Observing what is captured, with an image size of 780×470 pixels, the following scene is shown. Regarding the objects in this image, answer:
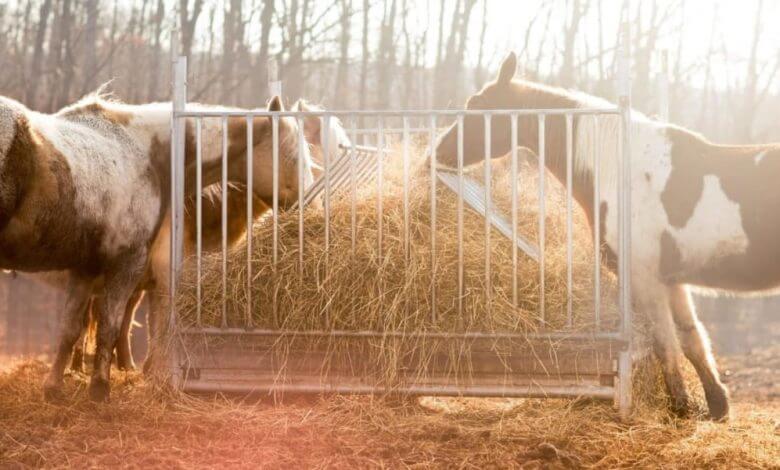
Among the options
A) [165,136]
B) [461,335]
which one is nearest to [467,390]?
[461,335]

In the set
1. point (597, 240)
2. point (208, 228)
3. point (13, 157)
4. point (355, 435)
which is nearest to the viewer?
point (355, 435)

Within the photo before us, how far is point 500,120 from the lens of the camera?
4.81 metres

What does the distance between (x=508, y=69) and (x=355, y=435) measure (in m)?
2.30

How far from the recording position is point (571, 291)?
3.91 metres

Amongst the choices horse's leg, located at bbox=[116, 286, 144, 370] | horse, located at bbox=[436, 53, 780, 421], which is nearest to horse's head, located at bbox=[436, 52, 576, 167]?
horse, located at bbox=[436, 53, 780, 421]

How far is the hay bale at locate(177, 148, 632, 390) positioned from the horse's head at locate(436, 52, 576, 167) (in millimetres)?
680

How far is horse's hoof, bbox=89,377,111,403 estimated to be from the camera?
Result: 4137mm

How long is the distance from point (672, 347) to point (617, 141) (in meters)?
1.04

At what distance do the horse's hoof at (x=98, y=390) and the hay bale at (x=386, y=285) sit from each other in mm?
536

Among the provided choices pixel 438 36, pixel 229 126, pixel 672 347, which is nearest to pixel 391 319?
pixel 672 347

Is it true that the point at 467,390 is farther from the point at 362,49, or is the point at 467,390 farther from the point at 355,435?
the point at 362,49

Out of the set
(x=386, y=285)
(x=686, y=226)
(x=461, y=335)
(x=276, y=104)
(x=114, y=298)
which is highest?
(x=276, y=104)

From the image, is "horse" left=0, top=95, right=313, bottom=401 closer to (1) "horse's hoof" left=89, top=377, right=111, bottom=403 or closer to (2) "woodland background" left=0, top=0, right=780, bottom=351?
(1) "horse's hoof" left=89, top=377, right=111, bottom=403

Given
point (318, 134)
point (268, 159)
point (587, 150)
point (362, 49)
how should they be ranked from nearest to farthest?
point (587, 150), point (268, 159), point (318, 134), point (362, 49)
